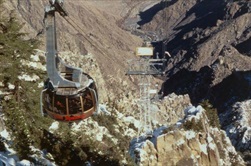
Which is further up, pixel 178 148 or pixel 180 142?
pixel 180 142

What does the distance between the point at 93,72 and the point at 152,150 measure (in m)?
60.4

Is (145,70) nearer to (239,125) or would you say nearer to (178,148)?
(178,148)

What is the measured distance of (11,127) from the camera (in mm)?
25125

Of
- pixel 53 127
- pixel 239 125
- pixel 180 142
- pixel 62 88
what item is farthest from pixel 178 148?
pixel 239 125

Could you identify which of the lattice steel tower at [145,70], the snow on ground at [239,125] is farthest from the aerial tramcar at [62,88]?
the snow on ground at [239,125]

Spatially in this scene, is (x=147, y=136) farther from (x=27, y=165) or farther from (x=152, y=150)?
(x=27, y=165)

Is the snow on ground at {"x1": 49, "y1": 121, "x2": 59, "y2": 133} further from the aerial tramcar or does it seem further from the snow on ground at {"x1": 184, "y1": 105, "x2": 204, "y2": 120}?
the aerial tramcar

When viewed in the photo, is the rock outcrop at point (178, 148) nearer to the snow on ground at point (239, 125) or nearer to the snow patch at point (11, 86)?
the snow patch at point (11, 86)

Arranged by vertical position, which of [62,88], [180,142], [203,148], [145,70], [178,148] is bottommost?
[62,88]

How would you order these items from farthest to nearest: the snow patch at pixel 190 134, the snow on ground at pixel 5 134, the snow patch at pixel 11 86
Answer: the snow patch at pixel 190 134 < the snow patch at pixel 11 86 < the snow on ground at pixel 5 134

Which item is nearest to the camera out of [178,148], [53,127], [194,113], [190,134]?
[53,127]

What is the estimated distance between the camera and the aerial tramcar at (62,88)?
10.9m

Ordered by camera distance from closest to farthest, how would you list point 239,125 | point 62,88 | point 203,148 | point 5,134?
point 62,88, point 5,134, point 203,148, point 239,125

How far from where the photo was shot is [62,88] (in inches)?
484
